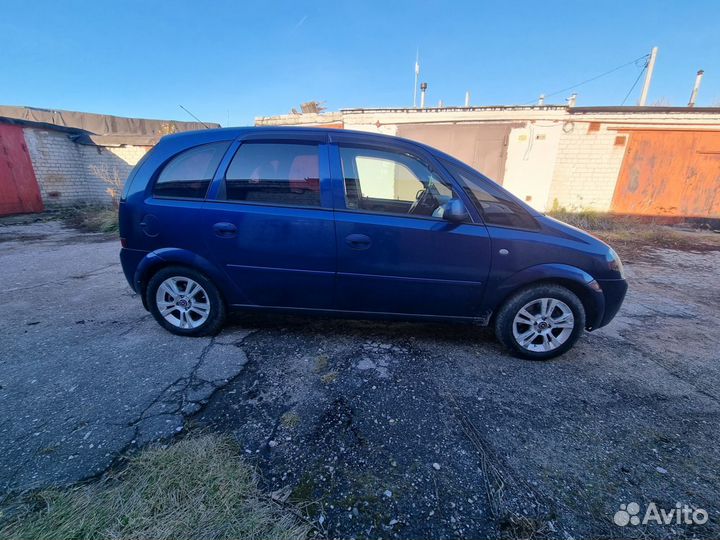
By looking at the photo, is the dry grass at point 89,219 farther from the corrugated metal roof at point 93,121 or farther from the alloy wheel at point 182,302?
the alloy wheel at point 182,302

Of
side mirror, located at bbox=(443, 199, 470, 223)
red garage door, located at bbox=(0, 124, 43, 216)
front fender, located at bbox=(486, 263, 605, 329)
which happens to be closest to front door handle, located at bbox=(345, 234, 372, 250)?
side mirror, located at bbox=(443, 199, 470, 223)

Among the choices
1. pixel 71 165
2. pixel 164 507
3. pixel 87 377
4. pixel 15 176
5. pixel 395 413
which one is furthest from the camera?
pixel 71 165

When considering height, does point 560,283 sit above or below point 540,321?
above

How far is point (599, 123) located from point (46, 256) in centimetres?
1413

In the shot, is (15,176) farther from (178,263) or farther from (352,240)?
(352,240)

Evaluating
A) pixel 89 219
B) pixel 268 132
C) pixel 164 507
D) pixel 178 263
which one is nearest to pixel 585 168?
pixel 268 132

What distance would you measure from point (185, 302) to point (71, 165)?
12903 millimetres

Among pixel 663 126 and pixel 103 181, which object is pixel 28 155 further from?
pixel 663 126

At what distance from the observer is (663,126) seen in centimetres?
912

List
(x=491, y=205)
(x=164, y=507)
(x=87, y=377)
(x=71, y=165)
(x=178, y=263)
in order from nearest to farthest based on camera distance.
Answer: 1. (x=164, y=507)
2. (x=87, y=377)
3. (x=491, y=205)
4. (x=178, y=263)
5. (x=71, y=165)

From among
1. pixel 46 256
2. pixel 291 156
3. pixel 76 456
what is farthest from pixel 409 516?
pixel 46 256

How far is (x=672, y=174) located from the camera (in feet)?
30.9

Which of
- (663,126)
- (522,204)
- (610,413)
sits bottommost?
(610,413)

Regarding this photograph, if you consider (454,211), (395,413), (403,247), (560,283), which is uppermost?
(454,211)
